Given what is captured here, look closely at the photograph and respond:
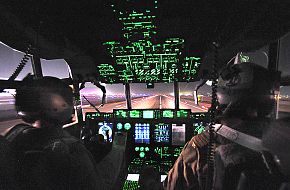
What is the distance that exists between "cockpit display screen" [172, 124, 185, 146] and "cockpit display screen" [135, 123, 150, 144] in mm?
256

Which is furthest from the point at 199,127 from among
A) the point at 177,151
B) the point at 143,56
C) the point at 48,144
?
the point at 48,144

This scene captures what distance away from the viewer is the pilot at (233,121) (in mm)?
898

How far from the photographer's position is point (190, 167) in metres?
1.21

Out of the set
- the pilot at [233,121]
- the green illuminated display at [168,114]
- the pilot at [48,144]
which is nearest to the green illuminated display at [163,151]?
the green illuminated display at [168,114]

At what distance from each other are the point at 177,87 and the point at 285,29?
161cm

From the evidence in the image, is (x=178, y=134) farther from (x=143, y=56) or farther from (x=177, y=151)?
(x=143, y=56)

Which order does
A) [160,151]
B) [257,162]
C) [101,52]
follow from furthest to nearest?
[160,151] → [101,52] → [257,162]

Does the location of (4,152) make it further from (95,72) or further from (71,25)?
(95,72)

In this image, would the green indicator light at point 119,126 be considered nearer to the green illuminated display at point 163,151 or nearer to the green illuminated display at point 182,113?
the green illuminated display at point 163,151

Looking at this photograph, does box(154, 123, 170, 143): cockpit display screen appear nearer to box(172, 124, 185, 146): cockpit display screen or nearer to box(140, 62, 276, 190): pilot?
box(172, 124, 185, 146): cockpit display screen

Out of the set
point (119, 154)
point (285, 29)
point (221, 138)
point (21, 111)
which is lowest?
point (119, 154)

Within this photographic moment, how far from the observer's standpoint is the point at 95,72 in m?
2.54

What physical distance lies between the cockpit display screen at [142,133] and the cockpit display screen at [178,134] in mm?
256

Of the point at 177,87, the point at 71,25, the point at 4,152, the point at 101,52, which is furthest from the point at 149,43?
the point at 177,87
